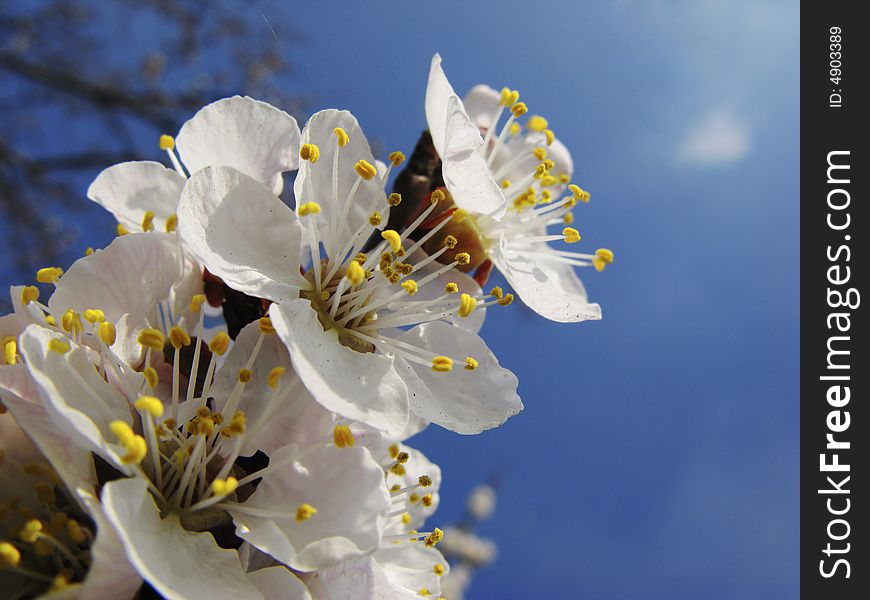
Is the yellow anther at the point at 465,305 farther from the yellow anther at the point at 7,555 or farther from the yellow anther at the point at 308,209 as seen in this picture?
the yellow anther at the point at 7,555

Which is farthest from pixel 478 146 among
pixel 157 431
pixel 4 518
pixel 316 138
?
pixel 4 518

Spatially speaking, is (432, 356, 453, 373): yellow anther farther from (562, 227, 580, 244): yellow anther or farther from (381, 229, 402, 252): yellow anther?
(562, 227, 580, 244): yellow anther

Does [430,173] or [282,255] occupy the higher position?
[430,173]

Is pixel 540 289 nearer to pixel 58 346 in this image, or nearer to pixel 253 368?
pixel 253 368

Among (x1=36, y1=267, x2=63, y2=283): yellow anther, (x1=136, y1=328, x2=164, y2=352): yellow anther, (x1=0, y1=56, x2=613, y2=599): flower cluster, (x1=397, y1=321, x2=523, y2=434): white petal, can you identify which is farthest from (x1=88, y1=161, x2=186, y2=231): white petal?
(x1=397, y1=321, x2=523, y2=434): white petal
